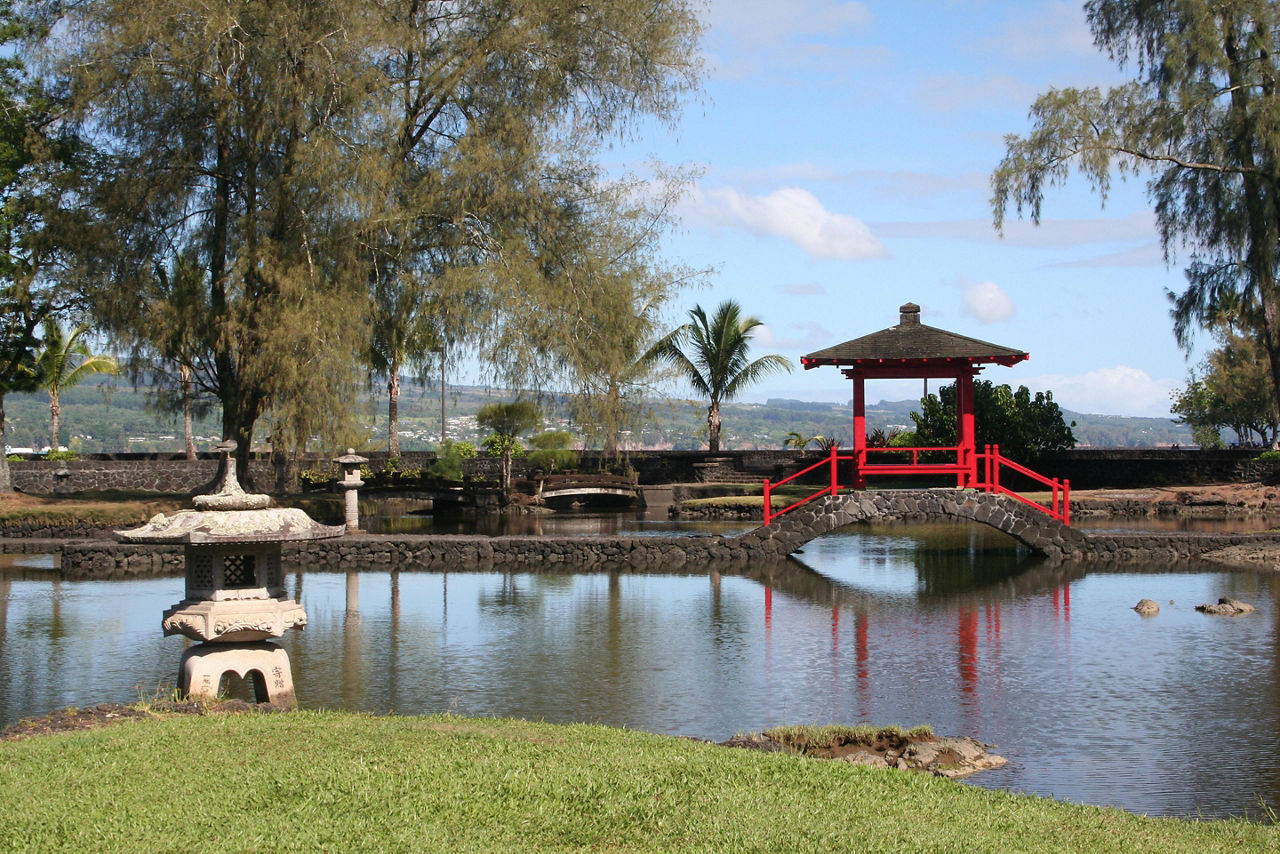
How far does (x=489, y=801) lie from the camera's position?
6402 mm

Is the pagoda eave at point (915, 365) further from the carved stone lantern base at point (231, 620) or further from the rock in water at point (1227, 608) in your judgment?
the carved stone lantern base at point (231, 620)

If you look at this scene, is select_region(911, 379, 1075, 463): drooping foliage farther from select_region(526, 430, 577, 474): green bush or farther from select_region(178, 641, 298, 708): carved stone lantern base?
select_region(178, 641, 298, 708): carved stone lantern base

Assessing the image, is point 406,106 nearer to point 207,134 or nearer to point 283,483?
point 207,134

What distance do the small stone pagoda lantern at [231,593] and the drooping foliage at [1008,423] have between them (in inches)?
1115

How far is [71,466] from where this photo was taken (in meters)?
36.7

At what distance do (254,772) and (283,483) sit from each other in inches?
1094

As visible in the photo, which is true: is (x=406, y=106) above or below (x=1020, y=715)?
above

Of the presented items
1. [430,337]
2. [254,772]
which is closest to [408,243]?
[430,337]

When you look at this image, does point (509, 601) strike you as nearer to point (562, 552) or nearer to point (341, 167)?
point (562, 552)

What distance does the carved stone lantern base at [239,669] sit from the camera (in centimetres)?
1014

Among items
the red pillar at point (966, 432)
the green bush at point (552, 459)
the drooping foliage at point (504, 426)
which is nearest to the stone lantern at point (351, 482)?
the drooping foliage at point (504, 426)

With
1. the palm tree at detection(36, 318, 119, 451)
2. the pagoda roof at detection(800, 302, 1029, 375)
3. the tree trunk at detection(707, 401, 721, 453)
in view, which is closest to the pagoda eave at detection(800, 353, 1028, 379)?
the pagoda roof at detection(800, 302, 1029, 375)

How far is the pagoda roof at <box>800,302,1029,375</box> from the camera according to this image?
21781 millimetres

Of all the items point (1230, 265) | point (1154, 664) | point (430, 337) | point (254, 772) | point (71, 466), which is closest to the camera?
point (254, 772)
